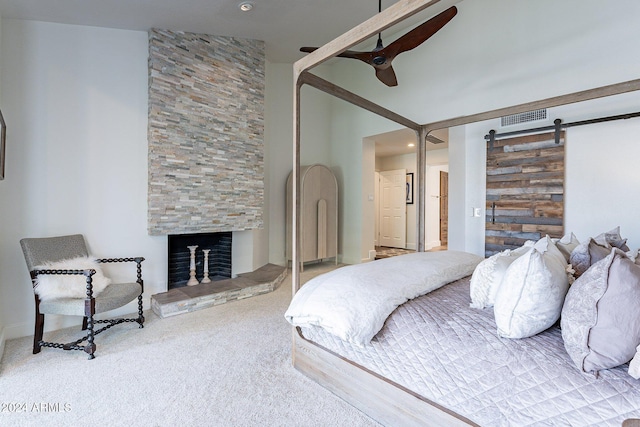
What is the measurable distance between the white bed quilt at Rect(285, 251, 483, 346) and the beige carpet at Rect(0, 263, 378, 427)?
1.48 ft

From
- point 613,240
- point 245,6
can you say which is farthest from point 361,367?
point 245,6

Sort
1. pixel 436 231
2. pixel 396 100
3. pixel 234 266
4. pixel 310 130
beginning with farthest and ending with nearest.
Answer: pixel 436 231 → pixel 310 130 → pixel 396 100 → pixel 234 266

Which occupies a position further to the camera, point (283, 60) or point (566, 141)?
point (283, 60)

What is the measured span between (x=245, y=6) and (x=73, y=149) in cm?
219

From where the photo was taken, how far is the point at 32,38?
2.86m

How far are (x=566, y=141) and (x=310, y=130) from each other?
3768mm

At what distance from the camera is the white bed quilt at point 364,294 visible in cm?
152

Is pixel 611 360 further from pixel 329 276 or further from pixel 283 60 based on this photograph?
pixel 283 60

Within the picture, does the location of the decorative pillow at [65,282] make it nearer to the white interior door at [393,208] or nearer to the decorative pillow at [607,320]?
the decorative pillow at [607,320]

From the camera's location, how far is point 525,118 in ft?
11.4

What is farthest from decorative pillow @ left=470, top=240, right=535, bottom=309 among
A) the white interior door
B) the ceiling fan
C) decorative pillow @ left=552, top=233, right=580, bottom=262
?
the white interior door

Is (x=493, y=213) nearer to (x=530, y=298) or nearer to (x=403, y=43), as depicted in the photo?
(x=403, y=43)

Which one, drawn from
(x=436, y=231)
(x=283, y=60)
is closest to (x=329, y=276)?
(x=283, y=60)

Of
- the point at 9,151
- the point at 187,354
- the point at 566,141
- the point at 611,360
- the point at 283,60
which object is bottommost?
the point at 187,354
